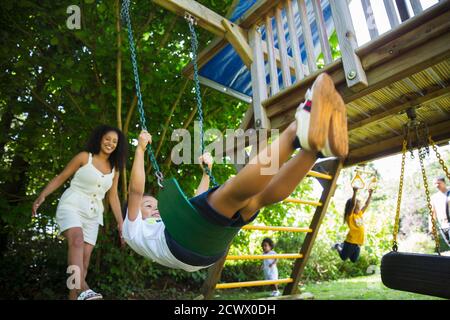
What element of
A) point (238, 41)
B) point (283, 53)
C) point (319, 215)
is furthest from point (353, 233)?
point (238, 41)

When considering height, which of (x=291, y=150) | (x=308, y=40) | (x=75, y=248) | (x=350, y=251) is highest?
(x=308, y=40)

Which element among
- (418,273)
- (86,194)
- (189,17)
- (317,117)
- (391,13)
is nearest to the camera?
(317,117)

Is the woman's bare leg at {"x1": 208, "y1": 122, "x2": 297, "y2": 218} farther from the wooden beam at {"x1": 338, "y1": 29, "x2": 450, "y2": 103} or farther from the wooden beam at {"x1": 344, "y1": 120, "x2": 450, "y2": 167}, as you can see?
the wooden beam at {"x1": 344, "y1": 120, "x2": 450, "y2": 167}

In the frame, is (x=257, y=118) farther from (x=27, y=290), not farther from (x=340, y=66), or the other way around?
(x=27, y=290)

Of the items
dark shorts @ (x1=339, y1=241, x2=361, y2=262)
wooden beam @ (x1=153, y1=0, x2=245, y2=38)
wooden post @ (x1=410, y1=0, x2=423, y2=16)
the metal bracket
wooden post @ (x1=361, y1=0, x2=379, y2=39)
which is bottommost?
dark shorts @ (x1=339, y1=241, x2=361, y2=262)

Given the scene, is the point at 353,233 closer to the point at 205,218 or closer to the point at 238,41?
the point at 238,41

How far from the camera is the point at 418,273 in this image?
2.32m

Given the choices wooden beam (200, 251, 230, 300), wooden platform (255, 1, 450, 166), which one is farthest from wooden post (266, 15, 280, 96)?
wooden beam (200, 251, 230, 300)

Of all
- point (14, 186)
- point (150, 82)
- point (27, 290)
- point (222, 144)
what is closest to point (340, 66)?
point (222, 144)

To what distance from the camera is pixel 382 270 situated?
→ 8.23ft

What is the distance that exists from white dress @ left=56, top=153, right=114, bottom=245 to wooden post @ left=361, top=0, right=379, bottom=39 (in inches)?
80.8

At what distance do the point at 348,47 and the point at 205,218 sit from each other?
1313 millimetres

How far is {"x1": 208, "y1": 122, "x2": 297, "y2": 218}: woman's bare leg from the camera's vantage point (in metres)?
1.41

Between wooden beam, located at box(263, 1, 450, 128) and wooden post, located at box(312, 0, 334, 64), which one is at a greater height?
wooden post, located at box(312, 0, 334, 64)
